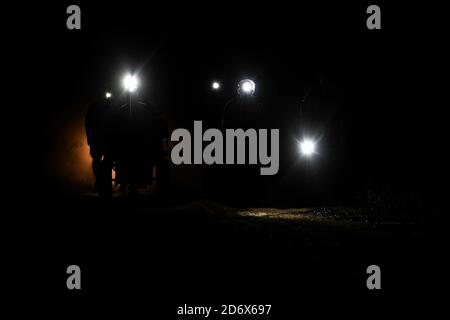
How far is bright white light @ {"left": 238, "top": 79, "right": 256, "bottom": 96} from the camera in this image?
13.6 meters

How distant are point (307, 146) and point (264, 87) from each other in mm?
2502

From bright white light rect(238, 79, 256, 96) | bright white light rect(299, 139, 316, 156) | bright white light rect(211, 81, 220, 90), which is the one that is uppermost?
bright white light rect(211, 81, 220, 90)

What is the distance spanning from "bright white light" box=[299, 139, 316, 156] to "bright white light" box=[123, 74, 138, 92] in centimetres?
643

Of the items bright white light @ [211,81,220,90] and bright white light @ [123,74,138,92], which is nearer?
bright white light @ [211,81,220,90]

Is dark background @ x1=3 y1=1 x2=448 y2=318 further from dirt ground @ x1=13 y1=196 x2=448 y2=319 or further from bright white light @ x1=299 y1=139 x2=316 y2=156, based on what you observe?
dirt ground @ x1=13 y1=196 x2=448 y2=319

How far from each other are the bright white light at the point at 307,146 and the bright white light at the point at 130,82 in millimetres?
6433

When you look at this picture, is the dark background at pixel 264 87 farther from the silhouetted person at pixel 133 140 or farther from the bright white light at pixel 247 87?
the silhouetted person at pixel 133 140

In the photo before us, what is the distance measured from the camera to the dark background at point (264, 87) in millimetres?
12383

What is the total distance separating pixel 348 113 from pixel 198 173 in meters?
5.88

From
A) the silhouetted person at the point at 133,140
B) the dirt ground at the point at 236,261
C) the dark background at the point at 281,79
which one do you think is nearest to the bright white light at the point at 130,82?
the dark background at the point at 281,79

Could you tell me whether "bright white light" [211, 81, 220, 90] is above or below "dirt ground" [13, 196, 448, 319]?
above

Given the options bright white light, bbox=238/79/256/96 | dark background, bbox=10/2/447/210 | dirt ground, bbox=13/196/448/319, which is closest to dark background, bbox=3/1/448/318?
dark background, bbox=10/2/447/210

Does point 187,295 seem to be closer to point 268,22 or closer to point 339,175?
point 339,175

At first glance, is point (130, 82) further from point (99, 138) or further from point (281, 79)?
point (281, 79)
